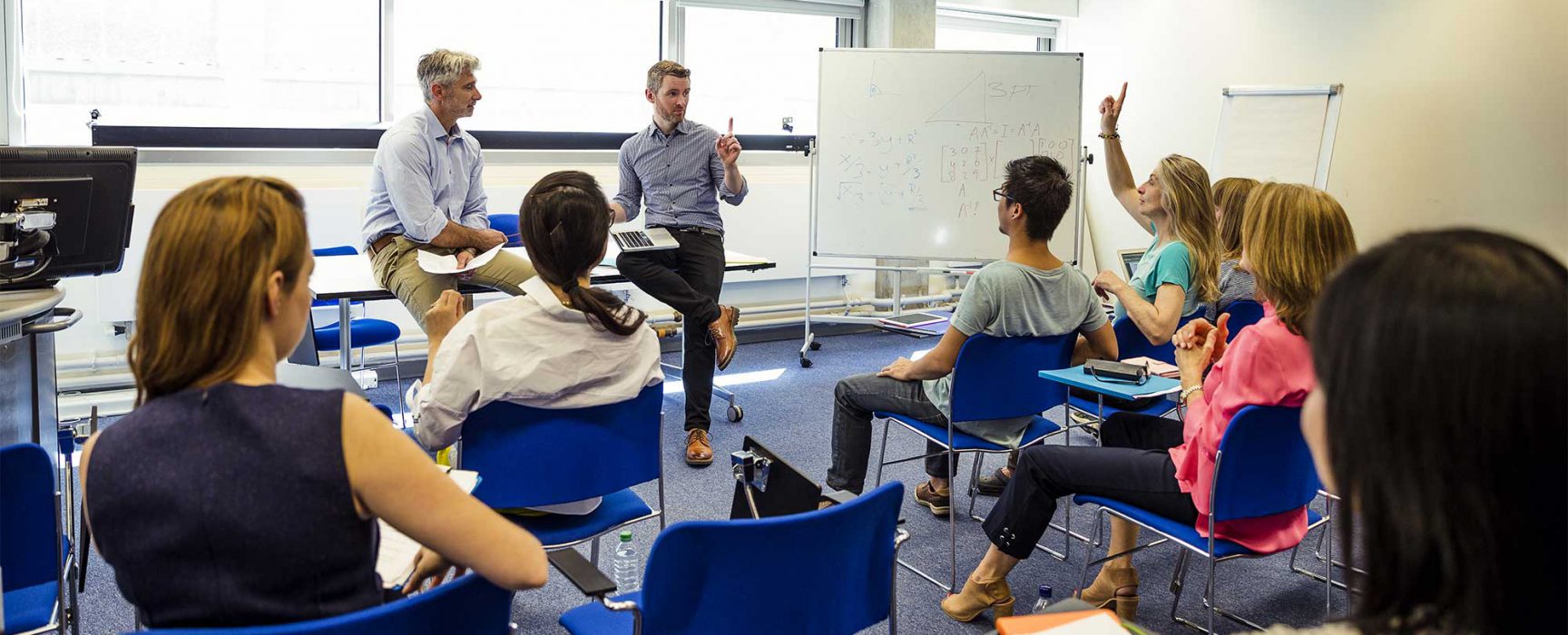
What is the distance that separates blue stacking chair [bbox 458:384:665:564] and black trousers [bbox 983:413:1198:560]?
0.83m

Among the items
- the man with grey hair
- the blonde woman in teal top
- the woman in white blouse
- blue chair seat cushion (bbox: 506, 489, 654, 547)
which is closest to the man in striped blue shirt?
the man with grey hair

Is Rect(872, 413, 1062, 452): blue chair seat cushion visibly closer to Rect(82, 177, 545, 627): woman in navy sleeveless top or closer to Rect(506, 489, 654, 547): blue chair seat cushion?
Rect(506, 489, 654, 547): blue chair seat cushion

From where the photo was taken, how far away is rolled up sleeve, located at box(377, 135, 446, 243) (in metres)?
3.75

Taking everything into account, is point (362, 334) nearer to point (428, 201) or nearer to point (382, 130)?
point (428, 201)

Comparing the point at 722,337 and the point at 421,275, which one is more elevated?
the point at 421,275

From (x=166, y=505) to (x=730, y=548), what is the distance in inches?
27.5

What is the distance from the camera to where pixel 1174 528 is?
96.1 inches

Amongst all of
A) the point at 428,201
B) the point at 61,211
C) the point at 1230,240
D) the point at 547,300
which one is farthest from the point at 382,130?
the point at 1230,240

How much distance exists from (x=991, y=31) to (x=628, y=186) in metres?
3.67

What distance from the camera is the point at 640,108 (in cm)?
601

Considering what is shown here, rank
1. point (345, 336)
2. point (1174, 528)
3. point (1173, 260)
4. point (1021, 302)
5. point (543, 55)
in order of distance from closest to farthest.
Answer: point (1174, 528) < point (1021, 302) < point (1173, 260) < point (345, 336) < point (543, 55)

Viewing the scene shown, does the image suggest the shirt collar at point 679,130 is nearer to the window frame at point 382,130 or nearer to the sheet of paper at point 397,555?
the window frame at point 382,130

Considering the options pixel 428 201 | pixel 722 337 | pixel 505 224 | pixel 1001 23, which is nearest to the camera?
pixel 428 201

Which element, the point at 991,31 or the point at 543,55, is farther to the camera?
the point at 991,31
